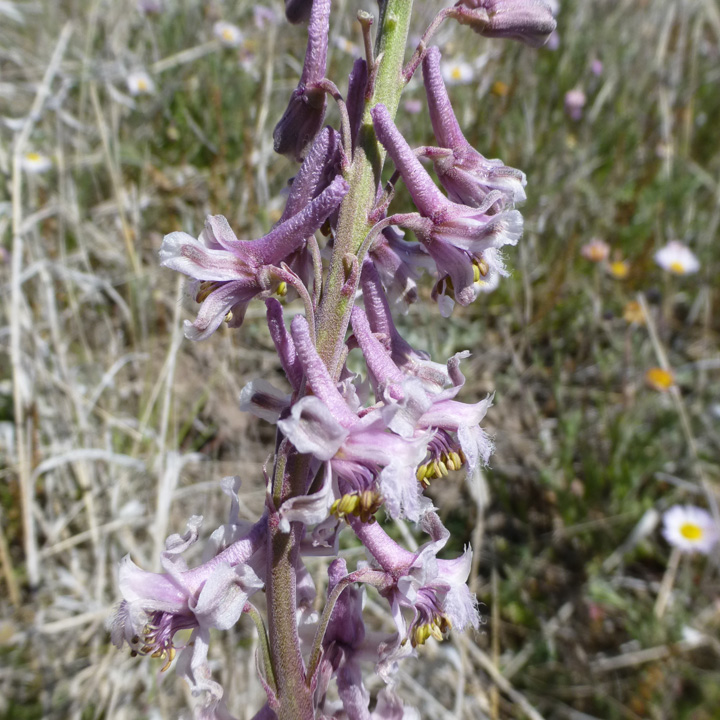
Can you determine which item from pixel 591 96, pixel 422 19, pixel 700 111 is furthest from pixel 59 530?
pixel 700 111

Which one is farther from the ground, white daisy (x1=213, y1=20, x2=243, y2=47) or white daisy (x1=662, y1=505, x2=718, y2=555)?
white daisy (x1=213, y1=20, x2=243, y2=47)

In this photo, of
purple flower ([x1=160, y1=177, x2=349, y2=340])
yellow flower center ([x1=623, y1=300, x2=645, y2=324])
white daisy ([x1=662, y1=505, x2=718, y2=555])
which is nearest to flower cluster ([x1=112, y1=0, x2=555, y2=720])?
purple flower ([x1=160, y1=177, x2=349, y2=340])

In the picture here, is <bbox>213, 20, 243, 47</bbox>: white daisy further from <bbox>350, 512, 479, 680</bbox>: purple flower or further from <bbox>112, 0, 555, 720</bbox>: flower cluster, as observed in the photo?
<bbox>350, 512, 479, 680</bbox>: purple flower

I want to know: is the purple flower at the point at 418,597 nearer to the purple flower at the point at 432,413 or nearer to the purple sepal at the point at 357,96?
the purple flower at the point at 432,413

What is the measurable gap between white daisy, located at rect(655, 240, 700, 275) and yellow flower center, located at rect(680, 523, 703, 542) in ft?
5.14

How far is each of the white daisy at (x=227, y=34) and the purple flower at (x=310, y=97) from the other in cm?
409

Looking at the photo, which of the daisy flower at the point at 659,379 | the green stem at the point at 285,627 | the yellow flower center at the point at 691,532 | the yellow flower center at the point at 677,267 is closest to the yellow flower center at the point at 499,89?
the yellow flower center at the point at 677,267

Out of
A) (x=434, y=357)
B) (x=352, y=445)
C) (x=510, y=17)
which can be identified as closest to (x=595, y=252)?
(x=434, y=357)

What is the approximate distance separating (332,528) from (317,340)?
0.39m

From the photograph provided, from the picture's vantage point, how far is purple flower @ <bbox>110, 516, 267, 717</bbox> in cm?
128

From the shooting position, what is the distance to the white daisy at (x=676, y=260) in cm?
414

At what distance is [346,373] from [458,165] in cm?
50

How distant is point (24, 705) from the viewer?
262 centimetres

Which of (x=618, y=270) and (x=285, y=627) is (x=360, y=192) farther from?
Answer: (x=618, y=270)
